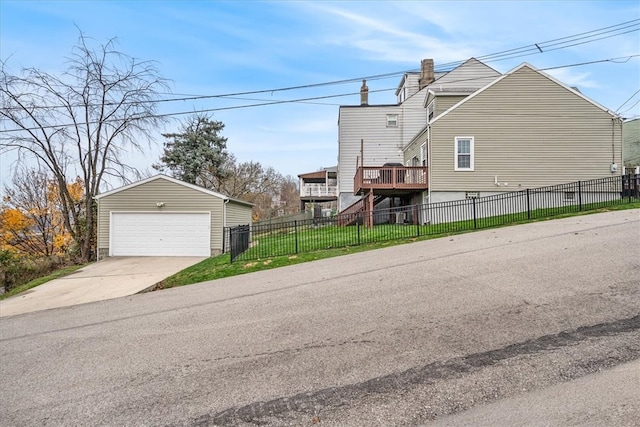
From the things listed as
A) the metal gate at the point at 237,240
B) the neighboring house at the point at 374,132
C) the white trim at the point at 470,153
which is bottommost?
the metal gate at the point at 237,240

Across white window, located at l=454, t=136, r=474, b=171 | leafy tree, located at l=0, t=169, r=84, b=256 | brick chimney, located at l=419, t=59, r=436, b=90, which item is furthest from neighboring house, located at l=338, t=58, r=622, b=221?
leafy tree, located at l=0, t=169, r=84, b=256

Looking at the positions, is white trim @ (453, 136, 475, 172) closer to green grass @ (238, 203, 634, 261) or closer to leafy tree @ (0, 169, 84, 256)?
green grass @ (238, 203, 634, 261)

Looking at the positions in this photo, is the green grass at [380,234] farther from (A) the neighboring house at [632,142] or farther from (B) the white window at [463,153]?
(A) the neighboring house at [632,142]

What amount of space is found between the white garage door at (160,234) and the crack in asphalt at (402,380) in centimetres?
1464

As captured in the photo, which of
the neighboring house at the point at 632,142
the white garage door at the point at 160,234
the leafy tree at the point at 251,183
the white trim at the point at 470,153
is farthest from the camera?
the leafy tree at the point at 251,183

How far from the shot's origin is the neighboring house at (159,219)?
1759 cm

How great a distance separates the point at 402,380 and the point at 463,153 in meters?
16.0

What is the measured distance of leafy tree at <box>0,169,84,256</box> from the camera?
79.9ft

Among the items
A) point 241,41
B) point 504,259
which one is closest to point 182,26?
point 241,41

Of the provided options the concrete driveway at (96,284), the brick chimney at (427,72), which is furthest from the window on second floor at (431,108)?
the concrete driveway at (96,284)

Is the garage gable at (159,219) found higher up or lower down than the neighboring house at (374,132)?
lower down

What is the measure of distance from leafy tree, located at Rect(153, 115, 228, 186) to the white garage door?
19.3m

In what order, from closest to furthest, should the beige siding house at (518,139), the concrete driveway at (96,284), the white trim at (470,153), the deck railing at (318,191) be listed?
1. the concrete driveway at (96,284)
2. the beige siding house at (518,139)
3. the white trim at (470,153)
4. the deck railing at (318,191)

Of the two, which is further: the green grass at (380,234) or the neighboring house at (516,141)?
the neighboring house at (516,141)
